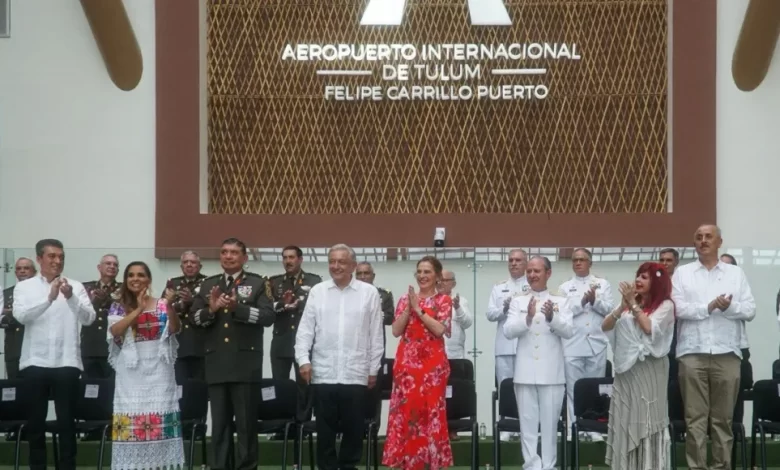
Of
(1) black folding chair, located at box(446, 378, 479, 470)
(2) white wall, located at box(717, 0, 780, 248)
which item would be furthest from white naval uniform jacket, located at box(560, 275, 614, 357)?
(2) white wall, located at box(717, 0, 780, 248)

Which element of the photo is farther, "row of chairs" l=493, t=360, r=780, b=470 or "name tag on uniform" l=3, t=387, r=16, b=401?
"name tag on uniform" l=3, t=387, r=16, b=401

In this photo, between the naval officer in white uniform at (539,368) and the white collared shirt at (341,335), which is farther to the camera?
the naval officer in white uniform at (539,368)

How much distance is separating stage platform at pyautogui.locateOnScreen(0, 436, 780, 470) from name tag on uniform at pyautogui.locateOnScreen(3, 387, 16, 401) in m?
1.16

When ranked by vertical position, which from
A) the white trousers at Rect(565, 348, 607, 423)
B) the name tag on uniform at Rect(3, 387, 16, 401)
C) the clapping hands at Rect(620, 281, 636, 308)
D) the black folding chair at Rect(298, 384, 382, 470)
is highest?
the clapping hands at Rect(620, 281, 636, 308)

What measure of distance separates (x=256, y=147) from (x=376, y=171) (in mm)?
1230

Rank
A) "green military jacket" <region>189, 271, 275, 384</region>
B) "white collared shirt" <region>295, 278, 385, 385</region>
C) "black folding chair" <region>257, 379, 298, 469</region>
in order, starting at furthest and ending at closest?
"black folding chair" <region>257, 379, 298, 469</region> < "green military jacket" <region>189, 271, 275, 384</region> < "white collared shirt" <region>295, 278, 385, 385</region>

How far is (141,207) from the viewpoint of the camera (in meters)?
11.7

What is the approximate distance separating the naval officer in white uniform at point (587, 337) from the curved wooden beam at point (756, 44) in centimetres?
323

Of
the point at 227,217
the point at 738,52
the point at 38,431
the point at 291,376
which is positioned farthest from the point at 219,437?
the point at 738,52

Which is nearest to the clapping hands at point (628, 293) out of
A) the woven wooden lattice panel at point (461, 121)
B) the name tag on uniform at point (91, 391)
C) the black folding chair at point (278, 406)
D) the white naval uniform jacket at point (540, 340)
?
the white naval uniform jacket at point (540, 340)

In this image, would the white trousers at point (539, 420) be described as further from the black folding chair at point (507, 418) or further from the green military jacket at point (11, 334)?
the green military jacket at point (11, 334)

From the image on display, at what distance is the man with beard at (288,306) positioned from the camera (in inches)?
363

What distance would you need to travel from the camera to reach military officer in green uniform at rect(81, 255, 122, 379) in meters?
9.44

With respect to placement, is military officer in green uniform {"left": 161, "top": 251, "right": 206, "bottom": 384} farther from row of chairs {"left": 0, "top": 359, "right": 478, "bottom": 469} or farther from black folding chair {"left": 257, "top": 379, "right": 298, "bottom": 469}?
black folding chair {"left": 257, "top": 379, "right": 298, "bottom": 469}
